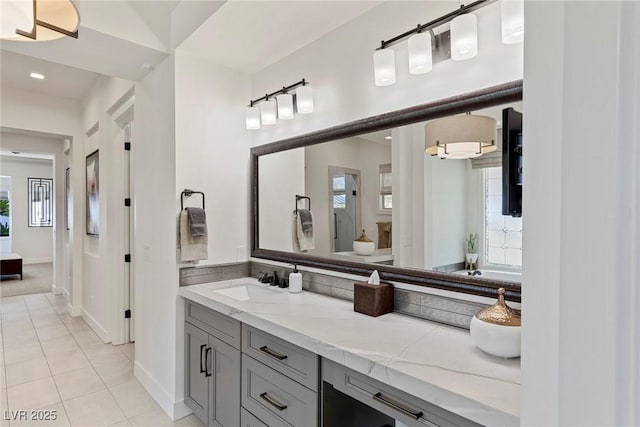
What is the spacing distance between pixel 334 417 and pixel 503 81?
5.17 ft

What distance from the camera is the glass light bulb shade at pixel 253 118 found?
2.66 m

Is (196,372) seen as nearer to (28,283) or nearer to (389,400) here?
(389,400)

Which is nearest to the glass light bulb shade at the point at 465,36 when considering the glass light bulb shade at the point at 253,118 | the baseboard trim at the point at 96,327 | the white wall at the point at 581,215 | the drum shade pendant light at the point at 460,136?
the drum shade pendant light at the point at 460,136

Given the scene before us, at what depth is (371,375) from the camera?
124cm

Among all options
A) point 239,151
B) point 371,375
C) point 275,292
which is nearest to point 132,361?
point 275,292

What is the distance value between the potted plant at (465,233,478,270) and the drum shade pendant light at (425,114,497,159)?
0.37m

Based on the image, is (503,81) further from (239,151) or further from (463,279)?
(239,151)

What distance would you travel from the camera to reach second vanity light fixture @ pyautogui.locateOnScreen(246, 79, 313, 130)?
228 cm

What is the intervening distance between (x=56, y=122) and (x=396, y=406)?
5438mm

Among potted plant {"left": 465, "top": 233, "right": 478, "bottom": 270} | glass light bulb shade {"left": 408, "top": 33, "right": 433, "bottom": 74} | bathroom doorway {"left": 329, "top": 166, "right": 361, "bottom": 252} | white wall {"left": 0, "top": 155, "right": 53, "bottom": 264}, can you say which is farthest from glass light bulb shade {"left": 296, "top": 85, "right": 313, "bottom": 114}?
white wall {"left": 0, "top": 155, "right": 53, "bottom": 264}

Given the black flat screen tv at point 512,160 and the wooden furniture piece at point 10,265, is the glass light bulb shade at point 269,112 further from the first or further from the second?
the wooden furniture piece at point 10,265

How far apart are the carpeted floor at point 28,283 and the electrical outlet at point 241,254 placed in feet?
18.6

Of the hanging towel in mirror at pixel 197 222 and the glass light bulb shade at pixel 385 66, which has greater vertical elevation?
the glass light bulb shade at pixel 385 66

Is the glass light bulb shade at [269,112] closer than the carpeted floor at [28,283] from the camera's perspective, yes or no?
Yes
